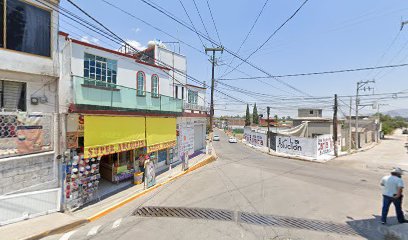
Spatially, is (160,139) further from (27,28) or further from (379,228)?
(379,228)

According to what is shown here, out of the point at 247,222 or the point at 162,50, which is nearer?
the point at 247,222

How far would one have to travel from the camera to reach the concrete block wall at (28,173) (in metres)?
7.33

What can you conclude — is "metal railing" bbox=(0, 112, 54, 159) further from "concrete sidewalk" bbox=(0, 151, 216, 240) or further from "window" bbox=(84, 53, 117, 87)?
"window" bbox=(84, 53, 117, 87)

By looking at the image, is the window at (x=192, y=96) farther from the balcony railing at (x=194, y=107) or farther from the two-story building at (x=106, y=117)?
the two-story building at (x=106, y=117)

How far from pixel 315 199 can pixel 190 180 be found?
651 centimetres

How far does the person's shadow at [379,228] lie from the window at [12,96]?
37.8ft

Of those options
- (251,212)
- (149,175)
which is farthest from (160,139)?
(251,212)

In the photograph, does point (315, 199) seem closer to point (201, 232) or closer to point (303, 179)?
point (303, 179)

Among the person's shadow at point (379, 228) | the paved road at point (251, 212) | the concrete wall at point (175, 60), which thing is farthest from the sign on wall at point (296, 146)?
the person's shadow at point (379, 228)

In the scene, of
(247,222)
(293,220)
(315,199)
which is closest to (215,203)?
(247,222)

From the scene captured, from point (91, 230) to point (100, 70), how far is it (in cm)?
748

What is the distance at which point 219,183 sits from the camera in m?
12.3

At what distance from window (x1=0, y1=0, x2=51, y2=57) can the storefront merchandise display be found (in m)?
4.09

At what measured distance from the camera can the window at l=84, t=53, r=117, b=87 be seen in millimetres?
10653
